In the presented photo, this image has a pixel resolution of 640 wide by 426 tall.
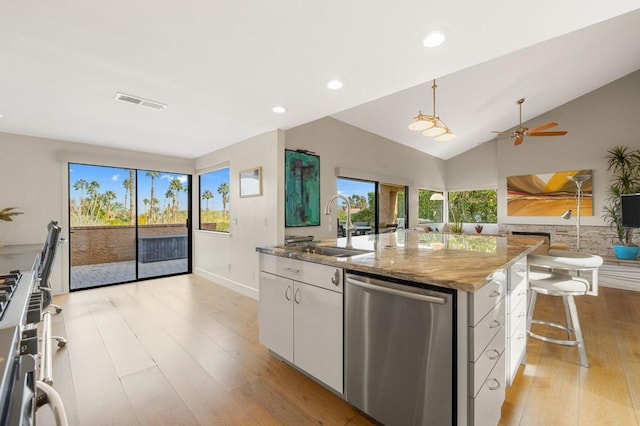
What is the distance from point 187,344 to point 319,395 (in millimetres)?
1368

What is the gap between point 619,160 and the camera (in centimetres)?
552

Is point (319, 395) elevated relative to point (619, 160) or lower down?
lower down

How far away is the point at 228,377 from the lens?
81.5 inches

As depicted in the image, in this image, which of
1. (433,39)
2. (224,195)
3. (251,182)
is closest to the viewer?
(433,39)

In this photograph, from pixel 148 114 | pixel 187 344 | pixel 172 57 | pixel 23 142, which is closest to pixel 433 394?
pixel 187 344

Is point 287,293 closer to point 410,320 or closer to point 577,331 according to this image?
point 410,320

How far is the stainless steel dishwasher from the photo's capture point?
1257mm

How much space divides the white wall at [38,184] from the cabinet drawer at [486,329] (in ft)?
17.0

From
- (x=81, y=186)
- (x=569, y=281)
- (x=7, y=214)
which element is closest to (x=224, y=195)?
(x=81, y=186)

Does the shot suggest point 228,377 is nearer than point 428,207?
Yes

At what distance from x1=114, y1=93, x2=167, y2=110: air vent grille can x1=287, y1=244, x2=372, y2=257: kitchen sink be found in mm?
2022

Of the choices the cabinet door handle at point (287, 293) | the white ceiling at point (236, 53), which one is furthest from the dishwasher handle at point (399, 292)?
the white ceiling at point (236, 53)

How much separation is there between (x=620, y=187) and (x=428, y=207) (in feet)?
11.7

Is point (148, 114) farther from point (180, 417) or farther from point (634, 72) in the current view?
point (634, 72)
